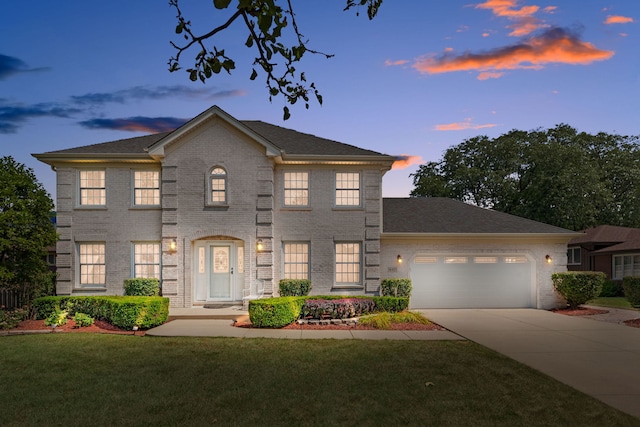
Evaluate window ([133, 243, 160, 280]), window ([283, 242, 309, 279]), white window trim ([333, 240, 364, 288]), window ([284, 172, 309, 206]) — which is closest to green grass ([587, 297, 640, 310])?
white window trim ([333, 240, 364, 288])

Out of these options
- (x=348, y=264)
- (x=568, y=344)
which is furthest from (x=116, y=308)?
(x=568, y=344)

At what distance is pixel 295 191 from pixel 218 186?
3175 millimetres

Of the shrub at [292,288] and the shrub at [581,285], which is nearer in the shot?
the shrub at [292,288]

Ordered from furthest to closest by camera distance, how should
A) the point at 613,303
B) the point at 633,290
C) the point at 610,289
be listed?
the point at 610,289 < the point at 613,303 < the point at 633,290

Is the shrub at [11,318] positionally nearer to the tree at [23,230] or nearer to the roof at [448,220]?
the tree at [23,230]

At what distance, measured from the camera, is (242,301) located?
18.7m

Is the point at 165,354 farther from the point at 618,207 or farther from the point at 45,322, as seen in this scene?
the point at 618,207

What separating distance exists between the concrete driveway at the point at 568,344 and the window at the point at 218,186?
369 inches

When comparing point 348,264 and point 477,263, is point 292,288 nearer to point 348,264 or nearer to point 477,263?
point 348,264

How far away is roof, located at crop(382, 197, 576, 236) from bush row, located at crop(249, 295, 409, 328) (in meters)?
4.14

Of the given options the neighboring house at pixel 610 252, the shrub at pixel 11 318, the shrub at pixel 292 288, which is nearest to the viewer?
the shrub at pixel 11 318

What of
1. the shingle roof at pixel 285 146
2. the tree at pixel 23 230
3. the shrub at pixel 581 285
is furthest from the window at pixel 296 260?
the shrub at pixel 581 285

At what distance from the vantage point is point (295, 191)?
19.5 m

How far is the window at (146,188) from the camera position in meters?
19.1
